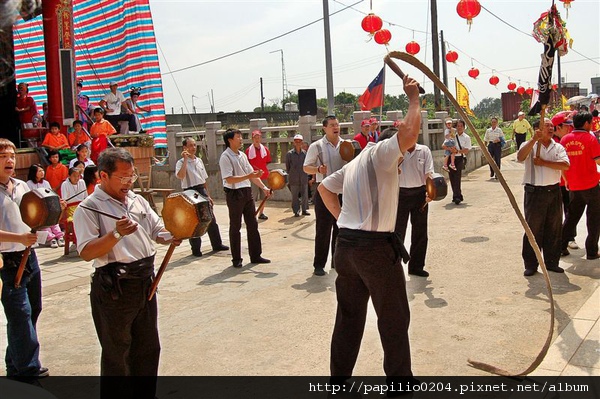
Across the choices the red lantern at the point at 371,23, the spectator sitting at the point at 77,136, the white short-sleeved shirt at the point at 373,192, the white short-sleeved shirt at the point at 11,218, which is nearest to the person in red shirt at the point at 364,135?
the red lantern at the point at 371,23

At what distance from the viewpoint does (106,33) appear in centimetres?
1666

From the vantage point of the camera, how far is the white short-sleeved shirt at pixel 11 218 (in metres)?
4.44

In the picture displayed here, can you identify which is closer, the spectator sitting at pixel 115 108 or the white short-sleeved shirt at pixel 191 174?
the white short-sleeved shirt at pixel 191 174

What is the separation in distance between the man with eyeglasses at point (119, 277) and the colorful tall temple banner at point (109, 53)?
43.0 ft

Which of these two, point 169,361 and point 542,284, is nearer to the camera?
point 169,361

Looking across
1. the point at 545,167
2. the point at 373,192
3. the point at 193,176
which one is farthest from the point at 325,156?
the point at 373,192

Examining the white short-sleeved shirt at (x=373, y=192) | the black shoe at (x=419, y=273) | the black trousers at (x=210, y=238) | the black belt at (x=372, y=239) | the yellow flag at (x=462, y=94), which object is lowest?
the black shoe at (x=419, y=273)

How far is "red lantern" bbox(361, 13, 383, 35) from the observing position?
14477mm

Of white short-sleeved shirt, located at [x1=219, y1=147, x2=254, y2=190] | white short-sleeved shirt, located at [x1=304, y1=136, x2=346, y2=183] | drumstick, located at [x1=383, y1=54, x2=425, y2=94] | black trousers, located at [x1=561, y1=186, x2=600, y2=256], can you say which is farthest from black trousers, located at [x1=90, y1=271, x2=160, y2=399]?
black trousers, located at [x1=561, y1=186, x2=600, y2=256]

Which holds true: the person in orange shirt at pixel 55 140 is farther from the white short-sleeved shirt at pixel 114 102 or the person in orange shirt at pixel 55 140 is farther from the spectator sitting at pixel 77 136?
the white short-sleeved shirt at pixel 114 102

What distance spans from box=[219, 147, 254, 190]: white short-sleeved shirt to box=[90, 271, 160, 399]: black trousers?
4.77 m

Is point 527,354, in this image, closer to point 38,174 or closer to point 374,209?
point 374,209

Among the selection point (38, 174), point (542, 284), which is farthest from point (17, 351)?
point (542, 284)

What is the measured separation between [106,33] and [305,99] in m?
5.93
